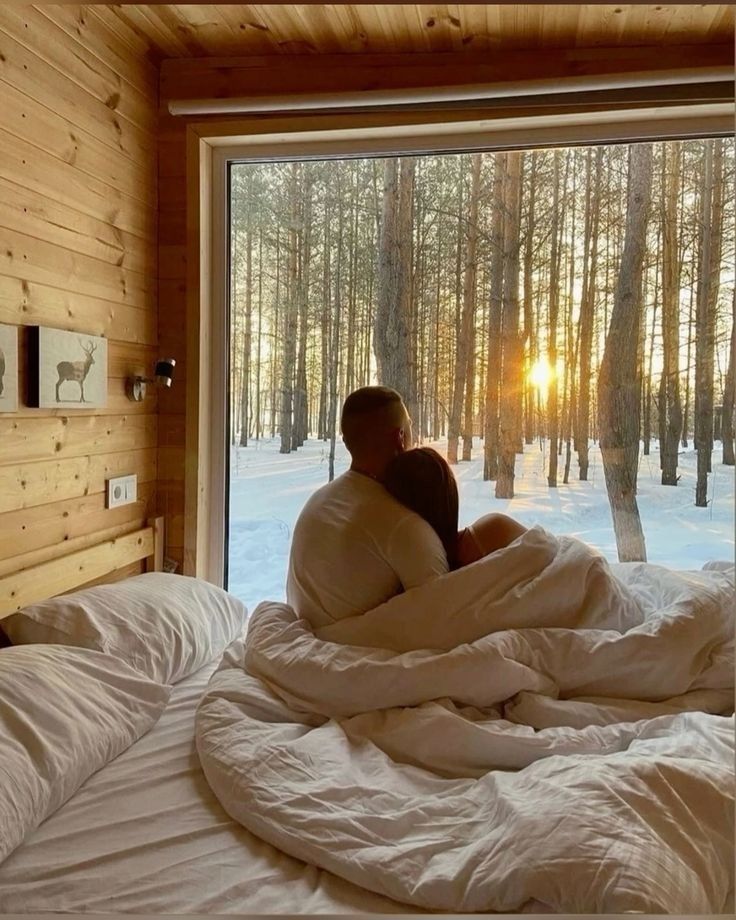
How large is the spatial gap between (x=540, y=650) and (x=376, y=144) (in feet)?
5.53

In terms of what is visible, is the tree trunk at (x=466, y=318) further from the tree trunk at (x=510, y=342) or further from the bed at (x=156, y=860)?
the bed at (x=156, y=860)

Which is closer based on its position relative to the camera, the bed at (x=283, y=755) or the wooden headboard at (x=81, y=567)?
the bed at (x=283, y=755)

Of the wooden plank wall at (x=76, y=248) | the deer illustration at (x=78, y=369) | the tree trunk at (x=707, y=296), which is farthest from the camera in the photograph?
the tree trunk at (x=707, y=296)

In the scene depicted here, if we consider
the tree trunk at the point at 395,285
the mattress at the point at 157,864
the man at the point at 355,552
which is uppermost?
the tree trunk at the point at 395,285

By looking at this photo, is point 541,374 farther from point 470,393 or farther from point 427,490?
point 427,490

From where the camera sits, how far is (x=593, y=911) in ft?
2.67

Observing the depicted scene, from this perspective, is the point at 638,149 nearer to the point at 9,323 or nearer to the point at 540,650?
the point at 540,650

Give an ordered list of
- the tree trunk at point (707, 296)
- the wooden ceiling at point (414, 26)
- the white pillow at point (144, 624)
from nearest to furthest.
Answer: the white pillow at point (144, 624)
the wooden ceiling at point (414, 26)
the tree trunk at point (707, 296)

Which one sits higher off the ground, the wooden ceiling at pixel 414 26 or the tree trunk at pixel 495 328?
the wooden ceiling at pixel 414 26

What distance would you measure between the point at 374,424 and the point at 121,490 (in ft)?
2.68

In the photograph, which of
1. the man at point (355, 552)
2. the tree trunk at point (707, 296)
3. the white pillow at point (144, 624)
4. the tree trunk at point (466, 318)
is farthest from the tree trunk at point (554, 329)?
the white pillow at point (144, 624)

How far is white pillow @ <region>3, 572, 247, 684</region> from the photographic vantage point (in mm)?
1571

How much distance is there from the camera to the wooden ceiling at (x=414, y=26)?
199 cm

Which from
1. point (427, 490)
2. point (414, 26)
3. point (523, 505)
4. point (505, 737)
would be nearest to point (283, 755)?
point (505, 737)
